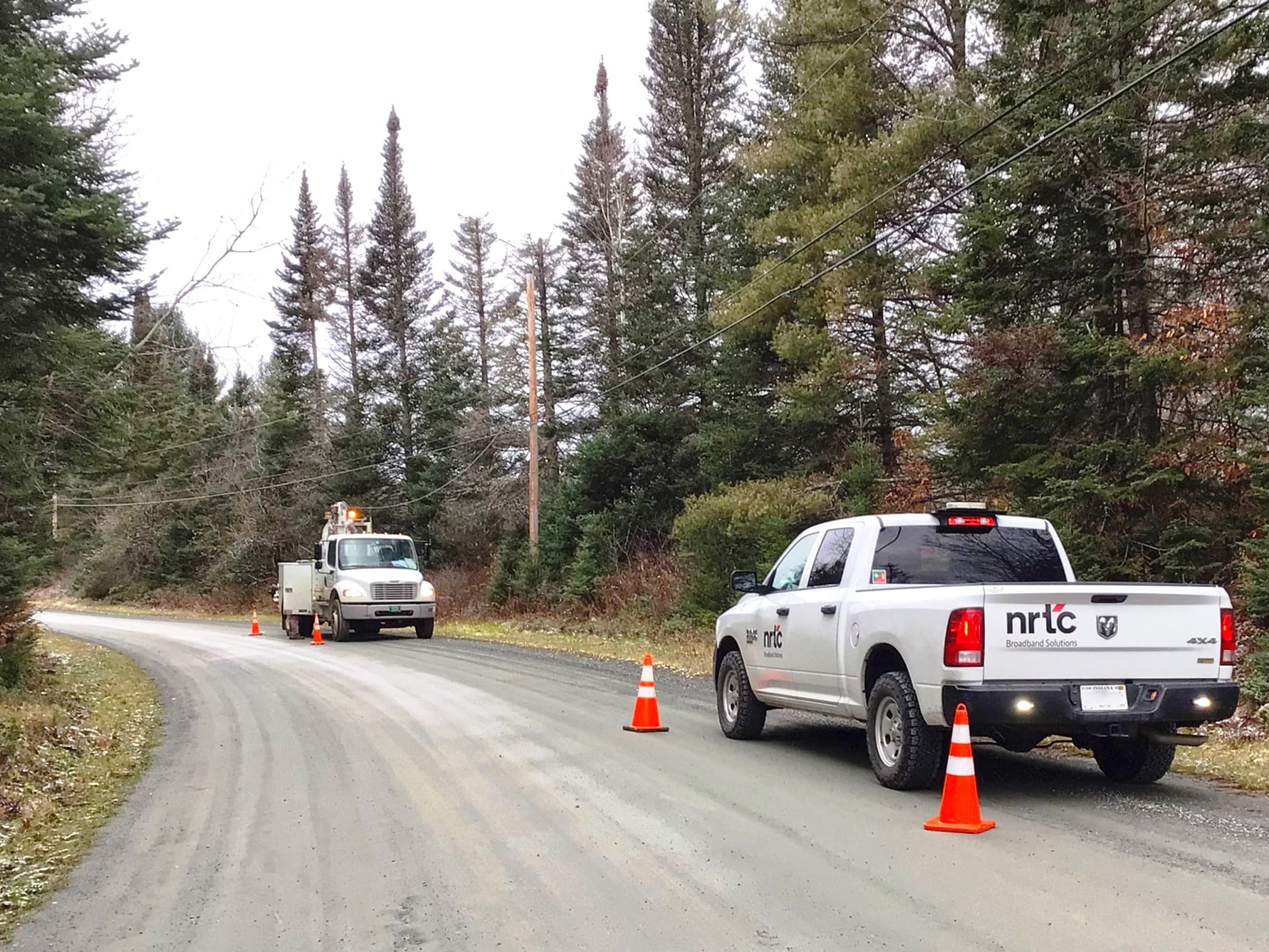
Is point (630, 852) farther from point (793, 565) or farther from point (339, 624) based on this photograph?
point (339, 624)

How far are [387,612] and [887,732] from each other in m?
19.3

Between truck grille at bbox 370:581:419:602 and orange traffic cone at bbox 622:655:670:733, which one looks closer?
orange traffic cone at bbox 622:655:670:733

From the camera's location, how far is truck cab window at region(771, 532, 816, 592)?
9422mm

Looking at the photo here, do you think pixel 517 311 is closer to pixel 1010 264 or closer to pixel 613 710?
pixel 1010 264

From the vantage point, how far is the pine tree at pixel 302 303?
186 feet

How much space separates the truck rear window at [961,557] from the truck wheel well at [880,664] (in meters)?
0.61

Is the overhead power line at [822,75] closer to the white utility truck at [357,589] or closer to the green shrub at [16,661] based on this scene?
the white utility truck at [357,589]

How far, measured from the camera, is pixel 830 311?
69.8ft

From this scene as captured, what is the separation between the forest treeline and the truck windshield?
520 centimetres

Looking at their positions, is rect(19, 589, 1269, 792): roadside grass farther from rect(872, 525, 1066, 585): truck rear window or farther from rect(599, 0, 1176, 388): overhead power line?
rect(599, 0, 1176, 388): overhead power line

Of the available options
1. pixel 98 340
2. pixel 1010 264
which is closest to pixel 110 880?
pixel 98 340

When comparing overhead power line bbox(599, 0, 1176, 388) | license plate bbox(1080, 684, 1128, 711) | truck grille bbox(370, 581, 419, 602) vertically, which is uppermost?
overhead power line bbox(599, 0, 1176, 388)

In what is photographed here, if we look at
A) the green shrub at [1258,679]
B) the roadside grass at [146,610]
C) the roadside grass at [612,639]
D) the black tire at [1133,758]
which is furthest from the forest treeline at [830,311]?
the roadside grass at [146,610]

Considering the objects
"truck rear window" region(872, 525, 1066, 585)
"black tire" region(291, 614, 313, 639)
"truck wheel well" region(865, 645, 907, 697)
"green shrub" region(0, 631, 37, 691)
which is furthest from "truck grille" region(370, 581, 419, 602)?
"truck wheel well" region(865, 645, 907, 697)
